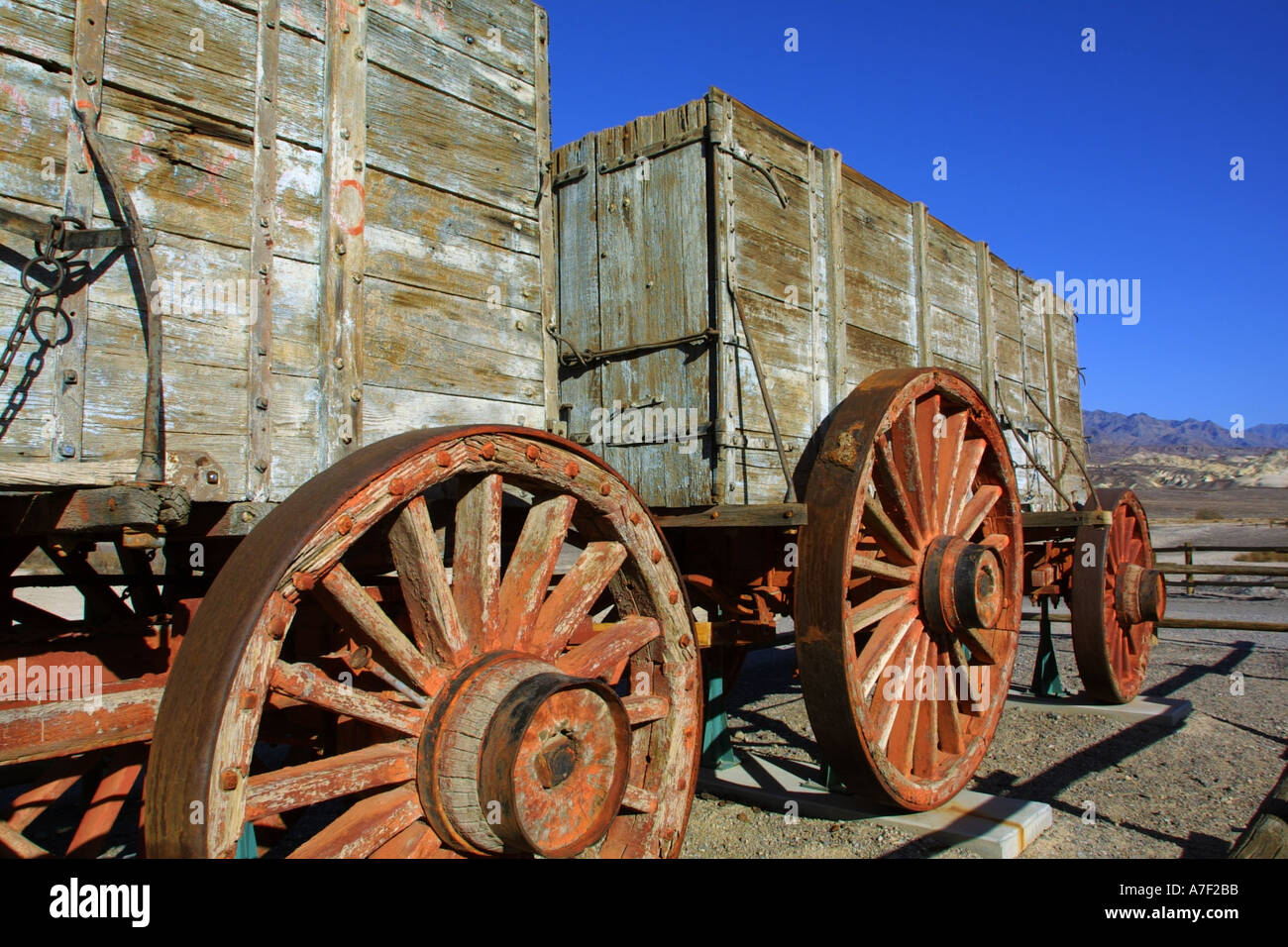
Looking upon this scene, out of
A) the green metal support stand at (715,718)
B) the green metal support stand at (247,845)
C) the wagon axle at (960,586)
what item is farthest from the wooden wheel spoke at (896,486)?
the green metal support stand at (247,845)

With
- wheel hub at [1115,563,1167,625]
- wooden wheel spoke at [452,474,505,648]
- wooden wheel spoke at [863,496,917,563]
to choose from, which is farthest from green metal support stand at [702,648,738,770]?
wheel hub at [1115,563,1167,625]

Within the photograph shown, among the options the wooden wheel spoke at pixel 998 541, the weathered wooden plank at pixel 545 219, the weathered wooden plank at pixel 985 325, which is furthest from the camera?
the weathered wooden plank at pixel 985 325

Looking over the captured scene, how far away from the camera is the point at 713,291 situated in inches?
147

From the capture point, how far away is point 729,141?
3.86 meters

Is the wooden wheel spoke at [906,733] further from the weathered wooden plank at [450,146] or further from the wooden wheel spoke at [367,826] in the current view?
the weathered wooden plank at [450,146]

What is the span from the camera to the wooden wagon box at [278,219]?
2.01 metres

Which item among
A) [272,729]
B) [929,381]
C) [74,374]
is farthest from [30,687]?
[929,381]

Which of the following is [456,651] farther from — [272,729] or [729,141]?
[729,141]

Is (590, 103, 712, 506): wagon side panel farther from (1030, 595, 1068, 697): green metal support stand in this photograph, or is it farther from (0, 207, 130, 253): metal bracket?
(1030, 595, 1068, 697): green metal support stand

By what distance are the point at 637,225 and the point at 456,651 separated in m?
2.42

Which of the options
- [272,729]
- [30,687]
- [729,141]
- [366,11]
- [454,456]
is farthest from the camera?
[729,141]

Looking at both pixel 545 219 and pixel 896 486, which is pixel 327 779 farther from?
pixel 896 486

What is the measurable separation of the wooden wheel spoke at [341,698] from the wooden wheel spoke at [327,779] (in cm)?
7

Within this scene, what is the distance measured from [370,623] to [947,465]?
3.10 metres
